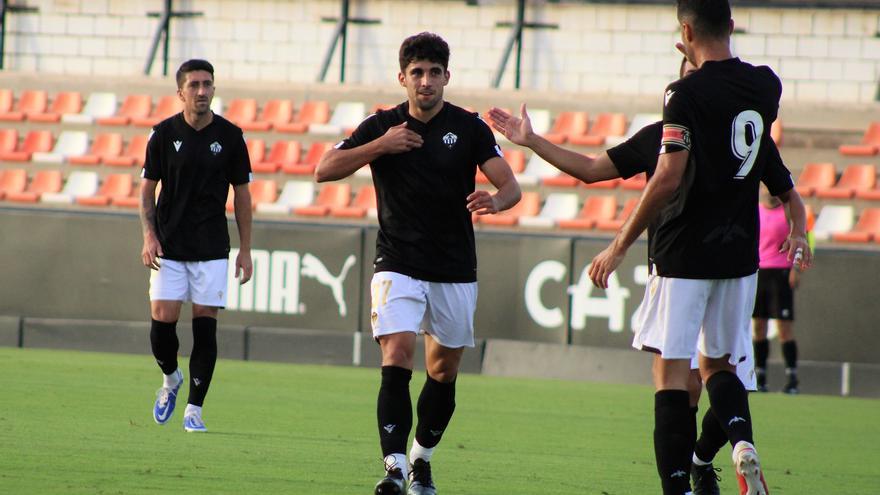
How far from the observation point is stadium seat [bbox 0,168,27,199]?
22.2m

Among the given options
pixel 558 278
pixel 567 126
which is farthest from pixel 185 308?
pixel 567 126

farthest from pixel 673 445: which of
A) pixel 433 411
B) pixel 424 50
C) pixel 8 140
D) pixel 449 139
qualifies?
pixel 8 140

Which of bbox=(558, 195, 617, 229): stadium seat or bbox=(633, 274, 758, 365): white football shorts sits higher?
bbox=(558, 195, 617, 229): stadium seat

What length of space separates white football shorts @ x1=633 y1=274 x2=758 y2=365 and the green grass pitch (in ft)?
4.67

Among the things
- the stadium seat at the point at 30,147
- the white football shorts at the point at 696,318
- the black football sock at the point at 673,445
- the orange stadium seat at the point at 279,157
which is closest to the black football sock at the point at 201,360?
the white football shorts at the point at 696,318

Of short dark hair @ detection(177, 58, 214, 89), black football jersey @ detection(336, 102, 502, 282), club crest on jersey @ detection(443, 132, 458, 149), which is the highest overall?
short dark hair @ detection(177, 58, 214, 89)

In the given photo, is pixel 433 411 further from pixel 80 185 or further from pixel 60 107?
pixel 60 107

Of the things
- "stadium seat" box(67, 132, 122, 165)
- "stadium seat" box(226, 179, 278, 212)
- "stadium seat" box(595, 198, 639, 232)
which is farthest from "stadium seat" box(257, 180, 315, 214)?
"stadium seat" box(595, 198, 639, 232)

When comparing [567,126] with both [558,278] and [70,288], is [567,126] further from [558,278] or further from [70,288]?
[70,288]

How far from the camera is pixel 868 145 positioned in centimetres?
2025

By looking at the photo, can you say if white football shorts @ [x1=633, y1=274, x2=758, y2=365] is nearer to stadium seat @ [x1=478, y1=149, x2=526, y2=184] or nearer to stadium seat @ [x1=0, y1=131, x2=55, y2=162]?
stadium seat @ [x1=478, y1=149, x2=526, y2=184]

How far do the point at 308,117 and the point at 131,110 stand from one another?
9.51ft

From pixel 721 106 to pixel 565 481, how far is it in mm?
2600

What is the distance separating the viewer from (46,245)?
669 inches
